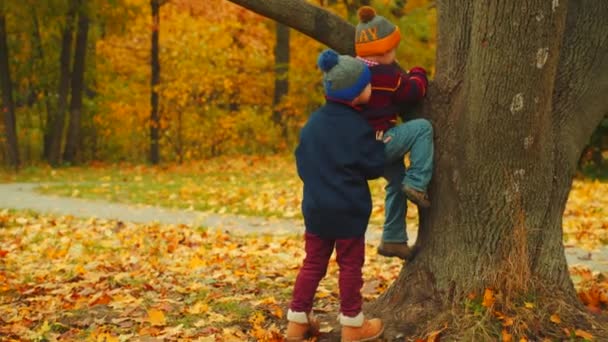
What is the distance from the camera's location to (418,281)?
4789 millimetres

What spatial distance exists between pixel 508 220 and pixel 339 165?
1.06m

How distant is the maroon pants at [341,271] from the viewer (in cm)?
440

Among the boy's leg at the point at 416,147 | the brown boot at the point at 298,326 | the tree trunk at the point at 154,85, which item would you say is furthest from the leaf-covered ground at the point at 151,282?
the tree trunk at the point at 154,85

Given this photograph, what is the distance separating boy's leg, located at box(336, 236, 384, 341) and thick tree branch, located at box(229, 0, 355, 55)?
120 centimetres

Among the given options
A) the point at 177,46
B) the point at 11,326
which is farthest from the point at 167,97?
the point at 11,326

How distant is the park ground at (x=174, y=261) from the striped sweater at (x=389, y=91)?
4.33 ft

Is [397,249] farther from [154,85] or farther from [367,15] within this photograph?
[154,85]

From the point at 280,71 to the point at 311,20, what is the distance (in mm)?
22484

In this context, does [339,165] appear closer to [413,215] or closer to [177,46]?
[413,215]

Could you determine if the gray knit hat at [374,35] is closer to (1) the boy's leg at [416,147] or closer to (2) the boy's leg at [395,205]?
(1) the boy's leg at [416,147]

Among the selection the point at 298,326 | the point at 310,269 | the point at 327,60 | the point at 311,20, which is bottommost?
the point at 298,326

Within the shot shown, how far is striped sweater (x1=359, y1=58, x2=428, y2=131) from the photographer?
14.6 ft

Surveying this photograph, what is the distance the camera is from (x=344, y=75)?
14.0 ft

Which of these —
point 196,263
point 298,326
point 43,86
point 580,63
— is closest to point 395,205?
point 298,326
